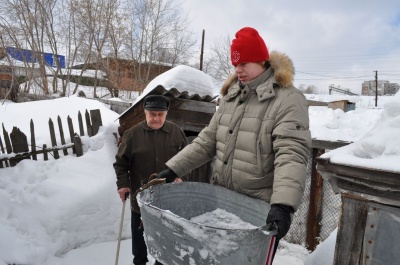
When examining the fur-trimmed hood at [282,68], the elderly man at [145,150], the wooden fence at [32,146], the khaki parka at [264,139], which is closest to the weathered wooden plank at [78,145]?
the wooden fence at [32,146]

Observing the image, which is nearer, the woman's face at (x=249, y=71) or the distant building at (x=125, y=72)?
the woman's face at (x=249, y=71)

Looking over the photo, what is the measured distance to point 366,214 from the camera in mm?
1746

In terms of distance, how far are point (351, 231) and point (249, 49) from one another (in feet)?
4.27

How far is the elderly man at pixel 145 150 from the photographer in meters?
3.17

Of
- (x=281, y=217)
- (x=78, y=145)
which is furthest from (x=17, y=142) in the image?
(x=281, y=217)

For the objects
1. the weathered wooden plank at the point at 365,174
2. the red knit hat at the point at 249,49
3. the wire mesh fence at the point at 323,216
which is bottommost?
the wire mesh fence at the point at 323,216

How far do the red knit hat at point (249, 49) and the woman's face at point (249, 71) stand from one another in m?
0.03

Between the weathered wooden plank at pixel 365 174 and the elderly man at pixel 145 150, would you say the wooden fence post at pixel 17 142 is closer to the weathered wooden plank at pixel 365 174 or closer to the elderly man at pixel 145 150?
the elderly man at pixel 145 150

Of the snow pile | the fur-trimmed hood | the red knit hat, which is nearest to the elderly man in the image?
the red knit hat

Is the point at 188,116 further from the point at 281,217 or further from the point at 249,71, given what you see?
the point at 281,217

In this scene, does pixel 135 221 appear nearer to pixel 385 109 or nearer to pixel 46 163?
pixel 46 163

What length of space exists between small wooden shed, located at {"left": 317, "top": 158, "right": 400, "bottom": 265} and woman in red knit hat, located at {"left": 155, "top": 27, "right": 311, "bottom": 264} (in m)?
0.34

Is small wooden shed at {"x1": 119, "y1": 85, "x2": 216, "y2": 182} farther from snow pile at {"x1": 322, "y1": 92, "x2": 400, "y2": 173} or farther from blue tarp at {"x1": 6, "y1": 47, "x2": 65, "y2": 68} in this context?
blue tarp at {"x1": 6, "y1": 47, "x2": 65, "y2": 68}

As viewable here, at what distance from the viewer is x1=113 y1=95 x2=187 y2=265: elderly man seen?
3166 millimetres
